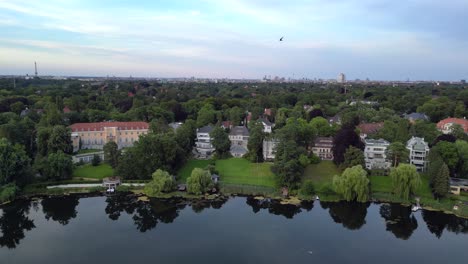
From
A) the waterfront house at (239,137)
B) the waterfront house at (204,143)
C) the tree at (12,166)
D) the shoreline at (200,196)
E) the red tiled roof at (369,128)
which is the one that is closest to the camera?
the tree at (12,166)

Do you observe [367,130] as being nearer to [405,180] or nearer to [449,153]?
[449,153]

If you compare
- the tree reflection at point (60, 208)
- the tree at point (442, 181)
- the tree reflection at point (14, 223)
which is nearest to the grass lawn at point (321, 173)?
the tree at point (442, 181)

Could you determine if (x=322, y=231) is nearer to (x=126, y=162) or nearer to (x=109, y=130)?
(x=126, y=162)

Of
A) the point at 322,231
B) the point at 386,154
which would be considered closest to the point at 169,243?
the point at 322,231

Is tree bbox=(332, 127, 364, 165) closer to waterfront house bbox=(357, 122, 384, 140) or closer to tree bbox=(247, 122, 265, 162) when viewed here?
tree bbox=(247, 122, 265, 162)

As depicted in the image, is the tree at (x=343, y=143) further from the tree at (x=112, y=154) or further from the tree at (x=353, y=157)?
the tree at (x=112, y=154)

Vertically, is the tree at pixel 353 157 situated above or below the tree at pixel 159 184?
above
